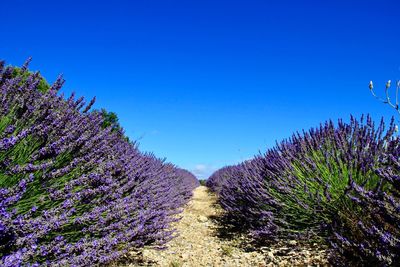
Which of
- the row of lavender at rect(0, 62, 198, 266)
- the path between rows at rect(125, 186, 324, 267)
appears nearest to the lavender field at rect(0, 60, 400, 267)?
the row of lavender at rect(0, 62, 198, 266)

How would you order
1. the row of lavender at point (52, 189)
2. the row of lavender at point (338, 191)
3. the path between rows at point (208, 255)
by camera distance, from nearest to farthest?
the row of lavender at point (52, 189) → the row of lavender at point (338, 191) → the path between rows at point (208, 255)

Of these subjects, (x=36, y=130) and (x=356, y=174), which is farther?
(x=356, y=174)

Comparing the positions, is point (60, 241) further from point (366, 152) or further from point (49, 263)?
point (366, 152)

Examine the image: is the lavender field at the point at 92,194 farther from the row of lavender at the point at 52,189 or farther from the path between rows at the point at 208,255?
the path between rows at the point at 208,255

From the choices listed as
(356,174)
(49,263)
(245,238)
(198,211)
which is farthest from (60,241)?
(198,211)

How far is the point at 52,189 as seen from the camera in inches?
88.5

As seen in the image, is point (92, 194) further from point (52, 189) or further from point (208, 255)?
point (208, 255)

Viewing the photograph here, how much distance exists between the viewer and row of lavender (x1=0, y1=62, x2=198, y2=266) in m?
1.77

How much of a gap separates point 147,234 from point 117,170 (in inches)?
25.8

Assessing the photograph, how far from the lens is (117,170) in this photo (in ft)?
10.7

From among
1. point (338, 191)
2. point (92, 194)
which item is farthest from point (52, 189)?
point (338, 191)

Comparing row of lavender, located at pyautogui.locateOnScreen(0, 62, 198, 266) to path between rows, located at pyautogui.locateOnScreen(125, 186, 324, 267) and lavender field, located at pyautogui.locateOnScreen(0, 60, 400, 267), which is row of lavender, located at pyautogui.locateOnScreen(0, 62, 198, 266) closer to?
lavender field, located at pyautogui.locateOnScreen(0, 60, 400, 267)

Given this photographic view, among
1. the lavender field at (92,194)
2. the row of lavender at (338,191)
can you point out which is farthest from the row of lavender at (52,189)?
the row of lavender at (338,191)

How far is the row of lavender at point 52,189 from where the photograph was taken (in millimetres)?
1770
